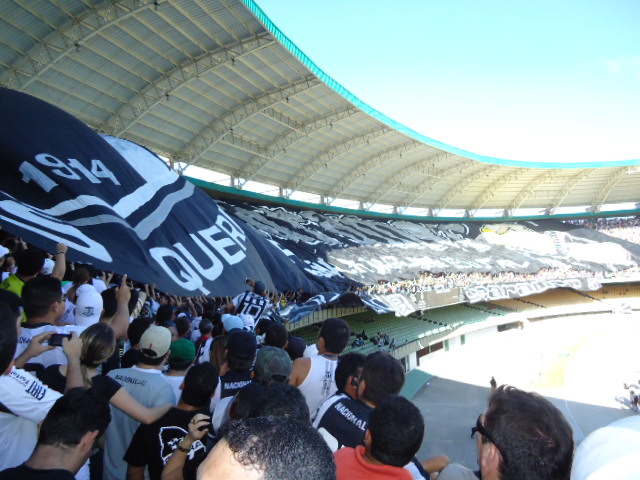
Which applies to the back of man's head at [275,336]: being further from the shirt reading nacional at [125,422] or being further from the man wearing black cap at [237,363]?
the shirt reading nacional at [125,422]

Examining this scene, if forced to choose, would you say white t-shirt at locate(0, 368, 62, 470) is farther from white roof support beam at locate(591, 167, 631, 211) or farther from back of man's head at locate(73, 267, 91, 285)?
white roof support beam at locate(591, 167, 631, 211)

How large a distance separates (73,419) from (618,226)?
50.3 m

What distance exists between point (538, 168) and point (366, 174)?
14.7 metres

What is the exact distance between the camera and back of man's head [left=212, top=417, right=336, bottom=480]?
99 cm

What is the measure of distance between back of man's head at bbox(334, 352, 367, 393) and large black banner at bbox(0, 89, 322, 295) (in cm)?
140

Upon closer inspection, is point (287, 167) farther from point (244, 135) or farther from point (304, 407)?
point (304, 407)

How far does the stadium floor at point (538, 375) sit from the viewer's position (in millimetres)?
13219

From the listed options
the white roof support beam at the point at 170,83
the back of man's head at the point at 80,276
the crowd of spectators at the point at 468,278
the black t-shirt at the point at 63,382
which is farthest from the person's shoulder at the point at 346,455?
the crowd of spectators at the point at 468,278

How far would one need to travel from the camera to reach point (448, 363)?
75.7ft

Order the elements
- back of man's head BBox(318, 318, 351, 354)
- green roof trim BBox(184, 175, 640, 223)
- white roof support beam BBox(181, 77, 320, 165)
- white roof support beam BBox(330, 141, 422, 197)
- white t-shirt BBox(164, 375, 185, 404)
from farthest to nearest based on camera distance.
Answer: white roof support beam BBox(330, 141, 422, 197)
green roof trim BBox(184, 175, 640, 223)
white roof support beam BBox(181, 77, 320, 165)
back of man's head BBox(318, 318, 351, 354)
white t-shirt BBox(164, 375, 185, 404)

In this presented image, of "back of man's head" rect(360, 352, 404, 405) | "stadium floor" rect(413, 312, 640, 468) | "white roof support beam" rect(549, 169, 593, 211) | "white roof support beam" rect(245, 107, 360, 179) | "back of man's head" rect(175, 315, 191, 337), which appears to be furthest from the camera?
"white roof support beam" rect(549, 169, 593, 211)

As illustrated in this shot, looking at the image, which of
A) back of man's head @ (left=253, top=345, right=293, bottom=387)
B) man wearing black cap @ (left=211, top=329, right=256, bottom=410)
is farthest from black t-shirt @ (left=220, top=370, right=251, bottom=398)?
back of man's head @ (left=253, top=345, right=293, bottom=387)

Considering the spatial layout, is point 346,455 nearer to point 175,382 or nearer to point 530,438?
point 530,438

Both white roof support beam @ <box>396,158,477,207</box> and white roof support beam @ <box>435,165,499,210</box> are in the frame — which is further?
white roof support beam @ <box>435,165,499,210</box>
